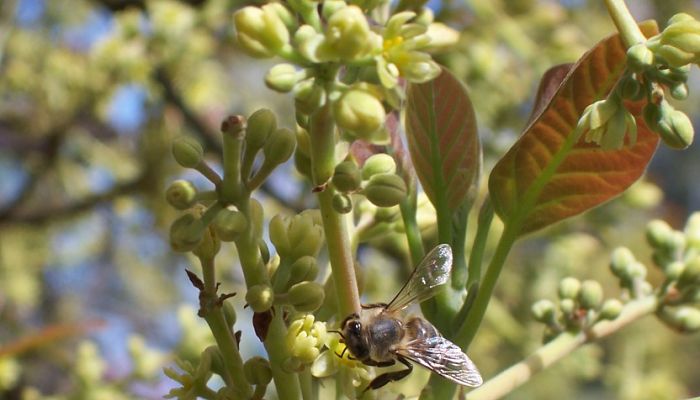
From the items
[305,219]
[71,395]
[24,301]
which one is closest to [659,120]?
[305,219]

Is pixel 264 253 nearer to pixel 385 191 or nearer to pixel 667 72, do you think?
pixel 385 191

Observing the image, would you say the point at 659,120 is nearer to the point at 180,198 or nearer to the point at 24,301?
the point at 180,198

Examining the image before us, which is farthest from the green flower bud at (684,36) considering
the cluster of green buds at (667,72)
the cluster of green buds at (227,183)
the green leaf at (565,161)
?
the cluster of green buds at (227,183)

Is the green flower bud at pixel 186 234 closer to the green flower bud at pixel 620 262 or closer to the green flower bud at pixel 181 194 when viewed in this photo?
the green flower bud at pixel 181 194

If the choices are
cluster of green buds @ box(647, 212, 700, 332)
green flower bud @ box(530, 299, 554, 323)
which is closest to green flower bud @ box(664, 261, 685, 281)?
cluster of green buds @ box(647, 212, 700, 332)

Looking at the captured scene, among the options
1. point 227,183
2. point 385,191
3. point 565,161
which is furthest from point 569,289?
point 227,183

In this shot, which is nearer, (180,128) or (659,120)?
(659,120)

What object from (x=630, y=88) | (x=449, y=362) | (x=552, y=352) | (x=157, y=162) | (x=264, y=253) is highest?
(x=630, y=88)

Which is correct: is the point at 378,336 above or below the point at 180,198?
below
